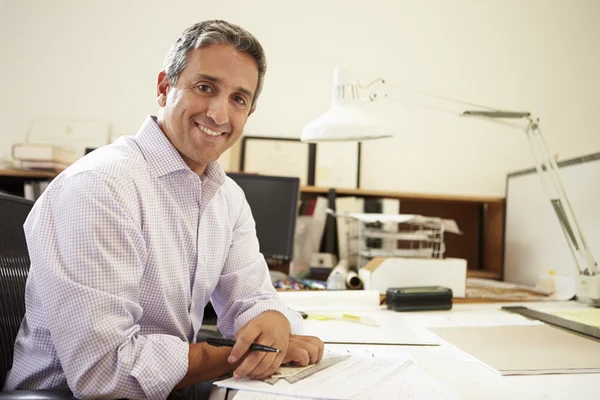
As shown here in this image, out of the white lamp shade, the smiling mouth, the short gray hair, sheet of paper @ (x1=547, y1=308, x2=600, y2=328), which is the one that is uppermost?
the short gray hair

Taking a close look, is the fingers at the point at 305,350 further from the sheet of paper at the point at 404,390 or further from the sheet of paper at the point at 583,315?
the sheet of paper at the point at 583,315

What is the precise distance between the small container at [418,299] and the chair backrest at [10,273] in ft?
3.02

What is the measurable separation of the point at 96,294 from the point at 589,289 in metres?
1.47

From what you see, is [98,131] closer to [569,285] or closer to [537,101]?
[569,285]

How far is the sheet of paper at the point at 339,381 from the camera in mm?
636

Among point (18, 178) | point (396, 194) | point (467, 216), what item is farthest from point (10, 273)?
point (467, 216)

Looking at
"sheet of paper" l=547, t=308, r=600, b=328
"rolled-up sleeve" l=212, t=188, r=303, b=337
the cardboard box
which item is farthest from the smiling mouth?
"sheet of paper" l=547, t=308, r=600, b=328

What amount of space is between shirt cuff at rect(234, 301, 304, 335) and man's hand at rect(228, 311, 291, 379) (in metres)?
0.03

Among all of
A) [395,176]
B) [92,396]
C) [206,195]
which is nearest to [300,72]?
[395,176]

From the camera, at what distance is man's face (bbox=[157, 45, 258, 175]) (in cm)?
94

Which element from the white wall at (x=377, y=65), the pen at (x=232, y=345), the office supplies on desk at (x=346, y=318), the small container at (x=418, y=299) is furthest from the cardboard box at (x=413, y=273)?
the white wall at (x=377, y=65)

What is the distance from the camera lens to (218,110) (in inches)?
37.3

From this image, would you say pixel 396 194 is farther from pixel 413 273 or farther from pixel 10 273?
pixel 10 273

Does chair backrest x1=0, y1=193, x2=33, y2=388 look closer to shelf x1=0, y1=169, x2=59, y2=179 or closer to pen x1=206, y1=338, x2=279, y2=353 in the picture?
pen x1=206, y1=338, x2=279, y2=353
